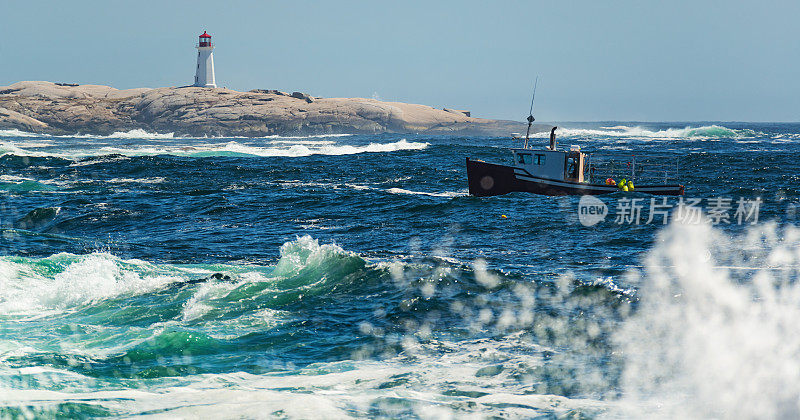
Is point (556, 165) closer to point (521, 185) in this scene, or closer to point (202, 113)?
point (521, 185)

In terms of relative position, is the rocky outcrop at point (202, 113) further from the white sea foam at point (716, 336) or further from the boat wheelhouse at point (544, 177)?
the white sea foam at point (716, 336)

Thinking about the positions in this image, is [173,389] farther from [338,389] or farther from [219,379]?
[338,389]

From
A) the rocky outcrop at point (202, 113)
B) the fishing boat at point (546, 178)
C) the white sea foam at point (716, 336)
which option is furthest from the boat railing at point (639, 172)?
the rocky outcrop at point (202, 113)

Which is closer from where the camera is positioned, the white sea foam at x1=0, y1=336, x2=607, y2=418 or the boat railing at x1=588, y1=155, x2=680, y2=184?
the white sea foam at x1=0, y1=336, x2=607, y2=418

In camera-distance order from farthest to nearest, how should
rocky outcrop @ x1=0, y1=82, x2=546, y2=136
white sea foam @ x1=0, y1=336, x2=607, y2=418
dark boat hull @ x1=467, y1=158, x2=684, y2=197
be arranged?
rocky outcrop @ x1=0, y1=82, x2=546, y2=136 → dark boat hull @ x1=467, y1=158, x2=684, y2=197 → white sea foam @ x1=0, y1=336, x2=607, y2=418

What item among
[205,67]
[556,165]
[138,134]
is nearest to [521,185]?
[556,165]

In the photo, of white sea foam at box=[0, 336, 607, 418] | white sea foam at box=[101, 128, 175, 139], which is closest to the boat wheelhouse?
white sea foam at box=[0, 336, 607, 418]

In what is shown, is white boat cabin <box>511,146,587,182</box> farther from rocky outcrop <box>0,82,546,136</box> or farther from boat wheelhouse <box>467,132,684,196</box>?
rocky outcrop <box>0,82,546,136</box>

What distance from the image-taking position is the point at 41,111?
133500mm

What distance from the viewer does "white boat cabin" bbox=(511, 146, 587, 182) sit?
3103 centimetres

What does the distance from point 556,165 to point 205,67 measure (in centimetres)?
12359

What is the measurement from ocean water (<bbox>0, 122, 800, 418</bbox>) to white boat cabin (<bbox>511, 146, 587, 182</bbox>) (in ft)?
9.70

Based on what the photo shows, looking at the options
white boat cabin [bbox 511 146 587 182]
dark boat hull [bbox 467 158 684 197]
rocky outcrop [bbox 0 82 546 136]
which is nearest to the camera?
dark boat hull [bbox 467 158 684 197]

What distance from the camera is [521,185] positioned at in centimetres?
3162
